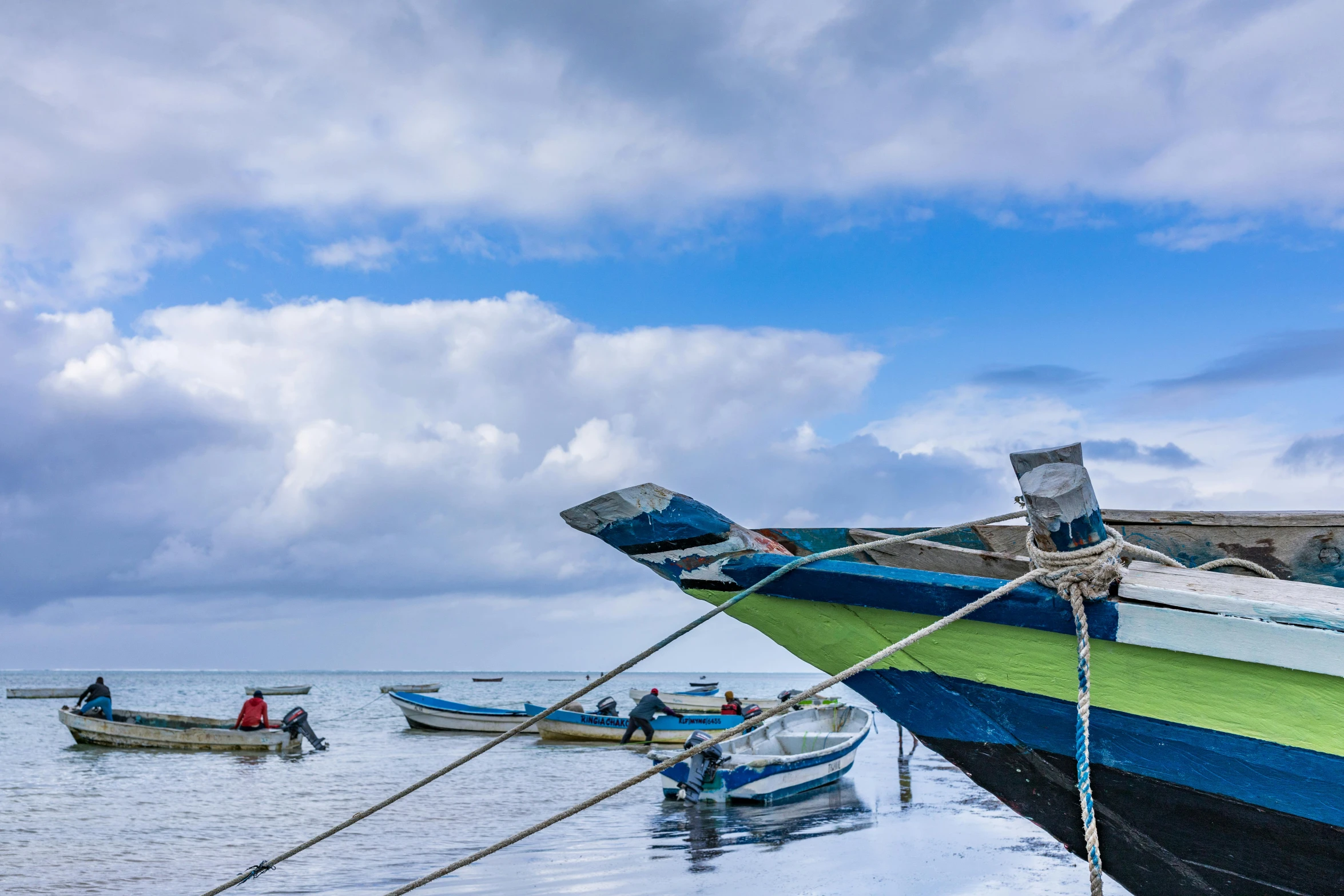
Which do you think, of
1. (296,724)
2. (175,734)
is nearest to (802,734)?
(296,724)

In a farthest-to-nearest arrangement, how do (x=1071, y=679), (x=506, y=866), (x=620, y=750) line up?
(x=620, y=750) → (x=506, y=866) → (x=1071, y=679)

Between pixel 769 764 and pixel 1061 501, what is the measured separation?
1081cm

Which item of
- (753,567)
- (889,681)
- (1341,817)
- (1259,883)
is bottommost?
(1259,883)

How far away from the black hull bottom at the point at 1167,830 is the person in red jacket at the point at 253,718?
22.7 meters

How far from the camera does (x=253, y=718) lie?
22.8m

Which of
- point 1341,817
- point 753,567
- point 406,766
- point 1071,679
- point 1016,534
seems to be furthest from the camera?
point 406,766

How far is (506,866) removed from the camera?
10070 millimetres

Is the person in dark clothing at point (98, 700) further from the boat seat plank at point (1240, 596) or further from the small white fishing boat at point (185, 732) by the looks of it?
the boat seat plank at point (1240, 596)

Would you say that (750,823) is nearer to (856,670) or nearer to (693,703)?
(856,670)

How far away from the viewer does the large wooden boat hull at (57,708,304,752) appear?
74.5 ft

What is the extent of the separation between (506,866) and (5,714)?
53.0 m

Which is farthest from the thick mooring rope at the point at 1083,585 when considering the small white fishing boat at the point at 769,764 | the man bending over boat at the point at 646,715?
the man bending over boat at the point at 646,715

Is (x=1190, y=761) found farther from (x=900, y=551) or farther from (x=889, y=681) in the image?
(x=900, y=551)

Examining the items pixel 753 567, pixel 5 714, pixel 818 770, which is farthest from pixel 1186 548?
pixel 5 714
